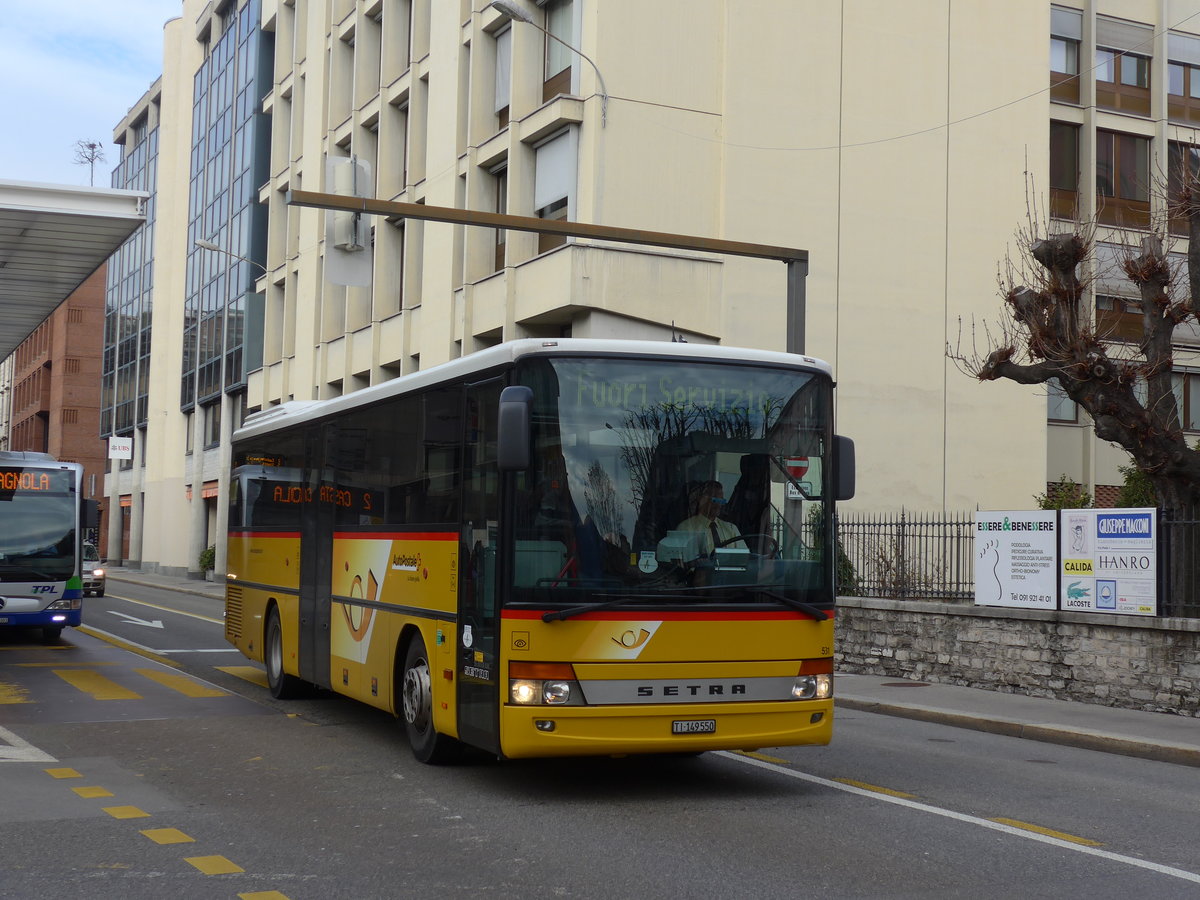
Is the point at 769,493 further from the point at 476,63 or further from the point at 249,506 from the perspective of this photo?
the point at 476,63

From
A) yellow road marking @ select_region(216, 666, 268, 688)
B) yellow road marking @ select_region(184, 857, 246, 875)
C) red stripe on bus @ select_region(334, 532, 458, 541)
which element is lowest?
yellow road marking @ select_region(216, 666, 268, 688)

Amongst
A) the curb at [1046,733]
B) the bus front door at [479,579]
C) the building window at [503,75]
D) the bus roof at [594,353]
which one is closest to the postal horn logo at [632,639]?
the bus front door at [479,579]

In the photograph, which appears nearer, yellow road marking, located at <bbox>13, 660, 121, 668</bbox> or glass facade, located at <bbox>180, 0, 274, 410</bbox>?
yellow road marking, located at <bbox>13, 660, 121, 668</bbox>

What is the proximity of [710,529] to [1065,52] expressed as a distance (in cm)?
2872

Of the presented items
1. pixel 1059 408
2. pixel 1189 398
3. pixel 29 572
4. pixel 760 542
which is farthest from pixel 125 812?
pixel 1189 398

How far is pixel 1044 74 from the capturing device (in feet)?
105

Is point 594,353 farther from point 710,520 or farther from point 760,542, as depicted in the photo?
point 760,542

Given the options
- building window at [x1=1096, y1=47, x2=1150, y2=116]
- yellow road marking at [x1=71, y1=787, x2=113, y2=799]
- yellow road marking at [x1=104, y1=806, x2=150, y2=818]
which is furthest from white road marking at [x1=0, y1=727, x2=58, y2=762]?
building window at [x1=1096, y1=47, x2=1150, y2=116]

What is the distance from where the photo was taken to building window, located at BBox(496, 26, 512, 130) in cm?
3041

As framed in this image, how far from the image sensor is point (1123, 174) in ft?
111

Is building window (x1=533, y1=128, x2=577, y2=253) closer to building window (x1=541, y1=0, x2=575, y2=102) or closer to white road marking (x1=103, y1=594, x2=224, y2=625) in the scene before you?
building window (x1=541, y1=0, x2=575, y2=102)

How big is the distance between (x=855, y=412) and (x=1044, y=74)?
948cm

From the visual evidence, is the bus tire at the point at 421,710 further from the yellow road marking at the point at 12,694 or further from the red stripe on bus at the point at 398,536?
the yellow road marking at the point at 12,694

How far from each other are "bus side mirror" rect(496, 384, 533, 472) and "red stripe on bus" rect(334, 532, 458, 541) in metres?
1.40
